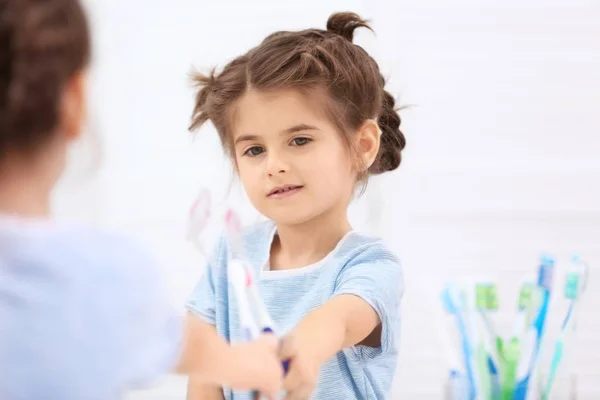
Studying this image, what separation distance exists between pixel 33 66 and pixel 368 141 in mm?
496

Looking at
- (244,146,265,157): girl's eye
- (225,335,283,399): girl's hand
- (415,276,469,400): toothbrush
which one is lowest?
(415,276,469,400): toothbrush

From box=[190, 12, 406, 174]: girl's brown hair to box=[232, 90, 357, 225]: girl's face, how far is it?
0.05ft

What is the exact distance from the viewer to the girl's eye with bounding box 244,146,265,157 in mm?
880

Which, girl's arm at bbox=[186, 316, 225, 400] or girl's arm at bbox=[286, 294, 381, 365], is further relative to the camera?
girl's arm at bbox=[186, 316, 225, 400]

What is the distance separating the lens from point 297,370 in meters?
0.64

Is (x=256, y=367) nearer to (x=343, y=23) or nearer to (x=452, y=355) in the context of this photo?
(x=452, y=355)

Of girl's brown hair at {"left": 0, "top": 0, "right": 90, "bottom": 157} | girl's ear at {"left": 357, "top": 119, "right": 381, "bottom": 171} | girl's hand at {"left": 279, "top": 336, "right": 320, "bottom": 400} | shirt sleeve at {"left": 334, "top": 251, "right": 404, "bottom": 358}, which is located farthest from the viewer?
girl's ear at {"left": 357, "top": 119, "right": 381, "bottom": 171}

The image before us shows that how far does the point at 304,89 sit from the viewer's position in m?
0.86

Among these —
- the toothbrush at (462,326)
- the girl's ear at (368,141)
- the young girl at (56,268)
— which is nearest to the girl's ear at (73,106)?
the young girl at (56,268)

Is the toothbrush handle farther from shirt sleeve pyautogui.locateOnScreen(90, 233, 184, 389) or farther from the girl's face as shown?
the girl's face

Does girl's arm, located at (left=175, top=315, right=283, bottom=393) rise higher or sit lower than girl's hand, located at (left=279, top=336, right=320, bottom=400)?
higher

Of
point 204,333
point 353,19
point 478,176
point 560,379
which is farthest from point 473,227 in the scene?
point 204,333

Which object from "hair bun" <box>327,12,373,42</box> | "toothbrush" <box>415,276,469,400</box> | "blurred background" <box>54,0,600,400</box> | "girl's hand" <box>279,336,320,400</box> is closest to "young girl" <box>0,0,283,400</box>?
"girl's hand" <box>279,336,320,400</box>

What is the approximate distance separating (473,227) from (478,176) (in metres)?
0.08
